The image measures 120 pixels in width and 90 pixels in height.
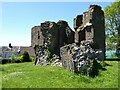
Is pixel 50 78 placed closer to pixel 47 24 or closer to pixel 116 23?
pixel 47 24

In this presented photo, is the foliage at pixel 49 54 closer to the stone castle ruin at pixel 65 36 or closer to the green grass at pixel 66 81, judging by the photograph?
the stone castle ruin at pixel 65 36

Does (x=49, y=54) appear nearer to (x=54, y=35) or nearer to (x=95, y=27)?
(x=54, y=35)

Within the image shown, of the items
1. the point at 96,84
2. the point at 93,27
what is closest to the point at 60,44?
the point at 93,27

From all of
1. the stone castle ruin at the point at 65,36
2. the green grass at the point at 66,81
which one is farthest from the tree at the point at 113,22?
the green grass at the point at 66,81

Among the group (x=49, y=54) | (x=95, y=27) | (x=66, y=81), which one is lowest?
(x=66, y=81)

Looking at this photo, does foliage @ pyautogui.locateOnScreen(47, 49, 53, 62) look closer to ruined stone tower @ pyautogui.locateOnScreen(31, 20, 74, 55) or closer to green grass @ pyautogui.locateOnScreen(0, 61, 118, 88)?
ruined stone tower @ pyautogui.locateOnScreen(31, 20, 74, 55)

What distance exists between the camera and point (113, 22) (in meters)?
61.8

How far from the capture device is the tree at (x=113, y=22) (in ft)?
198

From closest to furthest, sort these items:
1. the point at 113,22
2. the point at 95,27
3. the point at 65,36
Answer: the point at 95,27 → the point at 65,36 → the point at 113,22

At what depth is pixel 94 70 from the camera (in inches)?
885

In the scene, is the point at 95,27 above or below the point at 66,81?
above

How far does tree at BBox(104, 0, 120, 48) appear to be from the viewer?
2373 inches

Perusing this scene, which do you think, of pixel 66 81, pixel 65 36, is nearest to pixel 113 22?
pixel 65 36

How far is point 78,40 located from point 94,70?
14747mm
